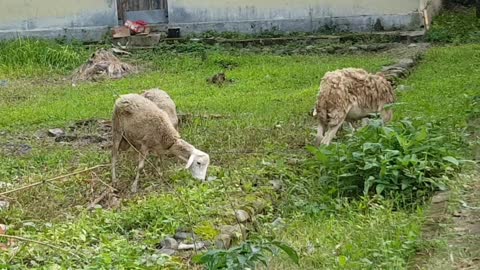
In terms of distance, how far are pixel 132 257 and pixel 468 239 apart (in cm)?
224

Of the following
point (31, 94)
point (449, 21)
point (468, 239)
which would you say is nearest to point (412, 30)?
point (449, 21)

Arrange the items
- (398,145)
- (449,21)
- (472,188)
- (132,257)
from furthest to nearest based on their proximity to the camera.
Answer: (449,21) < (398,145) < (472,188) < (132,257)

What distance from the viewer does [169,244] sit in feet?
20.2

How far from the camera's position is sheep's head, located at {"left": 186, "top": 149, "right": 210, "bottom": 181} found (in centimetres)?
793

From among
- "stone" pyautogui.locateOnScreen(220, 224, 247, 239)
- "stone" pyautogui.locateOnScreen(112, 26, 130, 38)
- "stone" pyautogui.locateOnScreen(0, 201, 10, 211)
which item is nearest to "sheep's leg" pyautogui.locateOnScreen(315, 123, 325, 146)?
"stone" pyautogui.locateOnScreen(220, 224, 247, 239)

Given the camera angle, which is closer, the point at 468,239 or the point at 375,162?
the point at 468,239

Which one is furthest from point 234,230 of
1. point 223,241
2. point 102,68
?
point 102,68

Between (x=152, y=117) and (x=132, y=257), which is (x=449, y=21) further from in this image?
(x=132, y=257)

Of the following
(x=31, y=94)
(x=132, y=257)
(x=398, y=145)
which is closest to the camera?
(x=132, y=257)

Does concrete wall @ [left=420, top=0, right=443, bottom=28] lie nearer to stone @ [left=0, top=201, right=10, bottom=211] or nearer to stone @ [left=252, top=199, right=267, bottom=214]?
stone @ [left=252, top=199, right=267, bottom=214]

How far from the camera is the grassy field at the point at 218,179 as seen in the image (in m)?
6.04

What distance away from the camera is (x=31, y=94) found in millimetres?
14508

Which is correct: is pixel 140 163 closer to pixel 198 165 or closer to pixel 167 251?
pixel 198 165

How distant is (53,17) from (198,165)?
13.0m
